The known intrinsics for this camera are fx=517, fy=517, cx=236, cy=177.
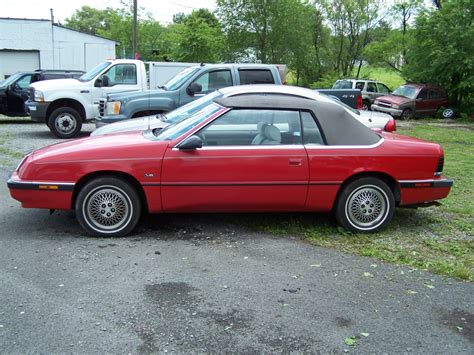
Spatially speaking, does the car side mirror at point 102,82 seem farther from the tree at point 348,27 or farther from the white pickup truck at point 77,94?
the tree at point 348,27

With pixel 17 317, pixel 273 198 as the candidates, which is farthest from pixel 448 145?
pixel 17 317

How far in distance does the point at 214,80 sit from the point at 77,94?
399 cm

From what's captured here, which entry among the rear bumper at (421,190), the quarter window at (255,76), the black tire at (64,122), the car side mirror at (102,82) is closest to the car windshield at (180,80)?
the quarter window at (255,76)

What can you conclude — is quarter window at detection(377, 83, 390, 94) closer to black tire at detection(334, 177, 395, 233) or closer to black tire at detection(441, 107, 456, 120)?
black tire at detection(441, 107, 456, 120)

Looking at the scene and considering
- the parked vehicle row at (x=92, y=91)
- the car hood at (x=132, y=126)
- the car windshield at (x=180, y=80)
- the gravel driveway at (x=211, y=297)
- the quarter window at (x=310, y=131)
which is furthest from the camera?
the parked vehicle row at (x=92, y=91)

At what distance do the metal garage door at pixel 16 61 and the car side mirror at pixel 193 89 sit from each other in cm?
2360

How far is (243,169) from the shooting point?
538 centimetres

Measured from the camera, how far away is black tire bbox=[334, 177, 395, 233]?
18.5 feet

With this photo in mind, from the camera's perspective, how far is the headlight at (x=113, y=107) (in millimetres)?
10344

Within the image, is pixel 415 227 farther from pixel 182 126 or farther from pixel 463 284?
pixel 182 126

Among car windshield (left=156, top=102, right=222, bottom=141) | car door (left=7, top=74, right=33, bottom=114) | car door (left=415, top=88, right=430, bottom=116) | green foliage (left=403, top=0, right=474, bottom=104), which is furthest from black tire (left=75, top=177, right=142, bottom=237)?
green foliage (left=403, top=0, right=474, bottom=104)

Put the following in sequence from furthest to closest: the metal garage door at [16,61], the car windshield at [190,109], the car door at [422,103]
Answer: the metal garage door at [16,61] → the car door at [422,103] → the car windshield at [190,109]

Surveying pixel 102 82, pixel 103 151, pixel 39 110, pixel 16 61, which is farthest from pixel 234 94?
pixel 16 61

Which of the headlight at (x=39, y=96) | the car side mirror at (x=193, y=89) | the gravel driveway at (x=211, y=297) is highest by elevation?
the car side mirror at (x=193, y=89)
